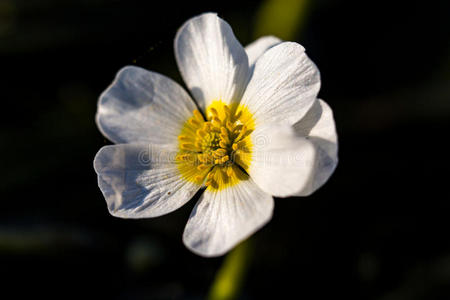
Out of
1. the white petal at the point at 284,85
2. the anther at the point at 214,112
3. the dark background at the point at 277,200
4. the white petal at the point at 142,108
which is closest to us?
the white petal at the point at 284,85

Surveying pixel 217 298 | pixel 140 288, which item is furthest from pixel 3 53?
pixel 217 298

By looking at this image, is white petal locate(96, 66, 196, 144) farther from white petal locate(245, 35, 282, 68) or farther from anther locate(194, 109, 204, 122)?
white petal locate(245, 35, 282, 68)

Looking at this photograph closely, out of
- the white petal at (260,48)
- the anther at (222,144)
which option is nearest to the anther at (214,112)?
the anther at (222,144)

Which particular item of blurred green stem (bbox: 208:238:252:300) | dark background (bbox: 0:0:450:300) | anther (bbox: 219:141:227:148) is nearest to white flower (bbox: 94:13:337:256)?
anther (bbox: 219:141:227:148)

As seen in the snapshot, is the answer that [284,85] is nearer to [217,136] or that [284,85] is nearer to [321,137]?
[321,137]

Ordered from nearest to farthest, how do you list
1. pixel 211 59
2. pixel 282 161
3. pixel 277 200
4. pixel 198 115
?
pixel 282 161 < pixel 211 59 < pixel 198 115 < pixel 277 200

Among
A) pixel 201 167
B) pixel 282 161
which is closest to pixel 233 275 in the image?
pixel 201 167

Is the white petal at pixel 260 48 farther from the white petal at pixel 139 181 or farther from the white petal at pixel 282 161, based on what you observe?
the white petal at pixel 139 181
